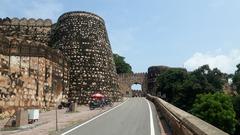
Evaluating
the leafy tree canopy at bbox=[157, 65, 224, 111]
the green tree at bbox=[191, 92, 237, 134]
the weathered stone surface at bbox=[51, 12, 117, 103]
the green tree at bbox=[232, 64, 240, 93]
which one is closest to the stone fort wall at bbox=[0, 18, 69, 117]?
the weathered stone surface at bbox=[51, 12, 117, 103]

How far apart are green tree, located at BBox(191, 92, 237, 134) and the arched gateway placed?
4045 centimetres

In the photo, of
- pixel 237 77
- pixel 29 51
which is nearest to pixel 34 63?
pixel 29 51

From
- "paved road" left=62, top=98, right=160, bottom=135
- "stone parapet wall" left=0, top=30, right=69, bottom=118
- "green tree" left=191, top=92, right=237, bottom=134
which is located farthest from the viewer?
"green tree" left=191, top=92, right=237, bottom=134

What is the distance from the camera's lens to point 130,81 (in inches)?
3841

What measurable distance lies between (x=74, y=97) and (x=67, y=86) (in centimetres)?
159

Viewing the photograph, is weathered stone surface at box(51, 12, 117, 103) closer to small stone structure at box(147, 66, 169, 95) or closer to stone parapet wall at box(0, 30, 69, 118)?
stone parapet wall at box(0, 30, 69, 118)

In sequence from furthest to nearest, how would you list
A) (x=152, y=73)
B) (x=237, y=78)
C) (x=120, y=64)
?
(x=120, y=64) → (x=152, y=73) → (x=237, y=78)

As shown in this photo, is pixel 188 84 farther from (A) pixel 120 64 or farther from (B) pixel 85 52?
(A) pixel 120 64

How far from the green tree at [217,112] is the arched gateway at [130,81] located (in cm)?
4045

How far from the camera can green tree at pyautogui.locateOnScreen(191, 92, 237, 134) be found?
5244 cm

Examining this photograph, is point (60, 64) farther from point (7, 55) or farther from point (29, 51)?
point (7, 55)

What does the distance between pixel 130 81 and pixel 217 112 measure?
44711mm

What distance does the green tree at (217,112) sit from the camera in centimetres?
5244

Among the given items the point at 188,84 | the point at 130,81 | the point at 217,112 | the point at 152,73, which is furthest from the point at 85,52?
the point at 152,73
